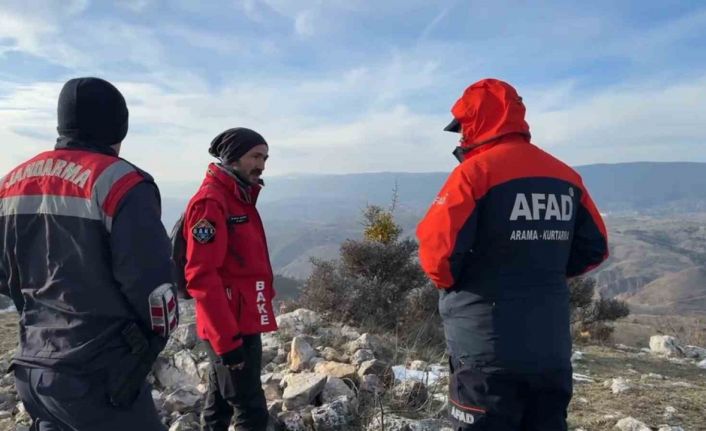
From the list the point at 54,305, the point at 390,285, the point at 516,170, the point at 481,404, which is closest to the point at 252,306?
the point at 54,305

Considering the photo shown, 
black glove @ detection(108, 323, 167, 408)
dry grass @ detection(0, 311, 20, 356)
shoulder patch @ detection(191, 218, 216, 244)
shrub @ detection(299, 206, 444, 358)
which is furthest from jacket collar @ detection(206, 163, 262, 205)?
dry grass @ detection(0, 311, 20, 356)

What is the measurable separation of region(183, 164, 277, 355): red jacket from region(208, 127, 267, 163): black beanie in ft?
0.35

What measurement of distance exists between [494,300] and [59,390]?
5.71 ft

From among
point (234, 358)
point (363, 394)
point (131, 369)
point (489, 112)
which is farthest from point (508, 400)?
point (363, 394)

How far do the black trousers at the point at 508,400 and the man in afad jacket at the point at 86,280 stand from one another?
1266mm

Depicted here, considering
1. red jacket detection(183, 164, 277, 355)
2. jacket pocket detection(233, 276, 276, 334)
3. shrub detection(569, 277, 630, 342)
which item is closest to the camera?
red jacket detection(183, 164, 277, 355)

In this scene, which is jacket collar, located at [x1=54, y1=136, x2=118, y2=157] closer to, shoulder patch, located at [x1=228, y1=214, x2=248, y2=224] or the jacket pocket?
shoulder patch, located at [x1=228, y1=214, x2=248, y2=224]

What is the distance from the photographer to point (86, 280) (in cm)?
205

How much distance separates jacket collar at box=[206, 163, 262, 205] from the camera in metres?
3.17

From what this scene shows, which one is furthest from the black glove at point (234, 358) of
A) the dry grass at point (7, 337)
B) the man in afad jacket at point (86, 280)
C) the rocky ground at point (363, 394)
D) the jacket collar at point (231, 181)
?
the dry grass at point (7, 337)

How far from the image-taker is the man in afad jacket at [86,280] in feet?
6.68

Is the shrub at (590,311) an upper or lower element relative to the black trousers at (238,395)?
lower

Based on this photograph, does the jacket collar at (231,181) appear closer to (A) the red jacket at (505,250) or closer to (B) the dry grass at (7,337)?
(A) the red jacket at (505,250)

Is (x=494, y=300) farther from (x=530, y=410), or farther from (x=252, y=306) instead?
(x=252, y=306)
